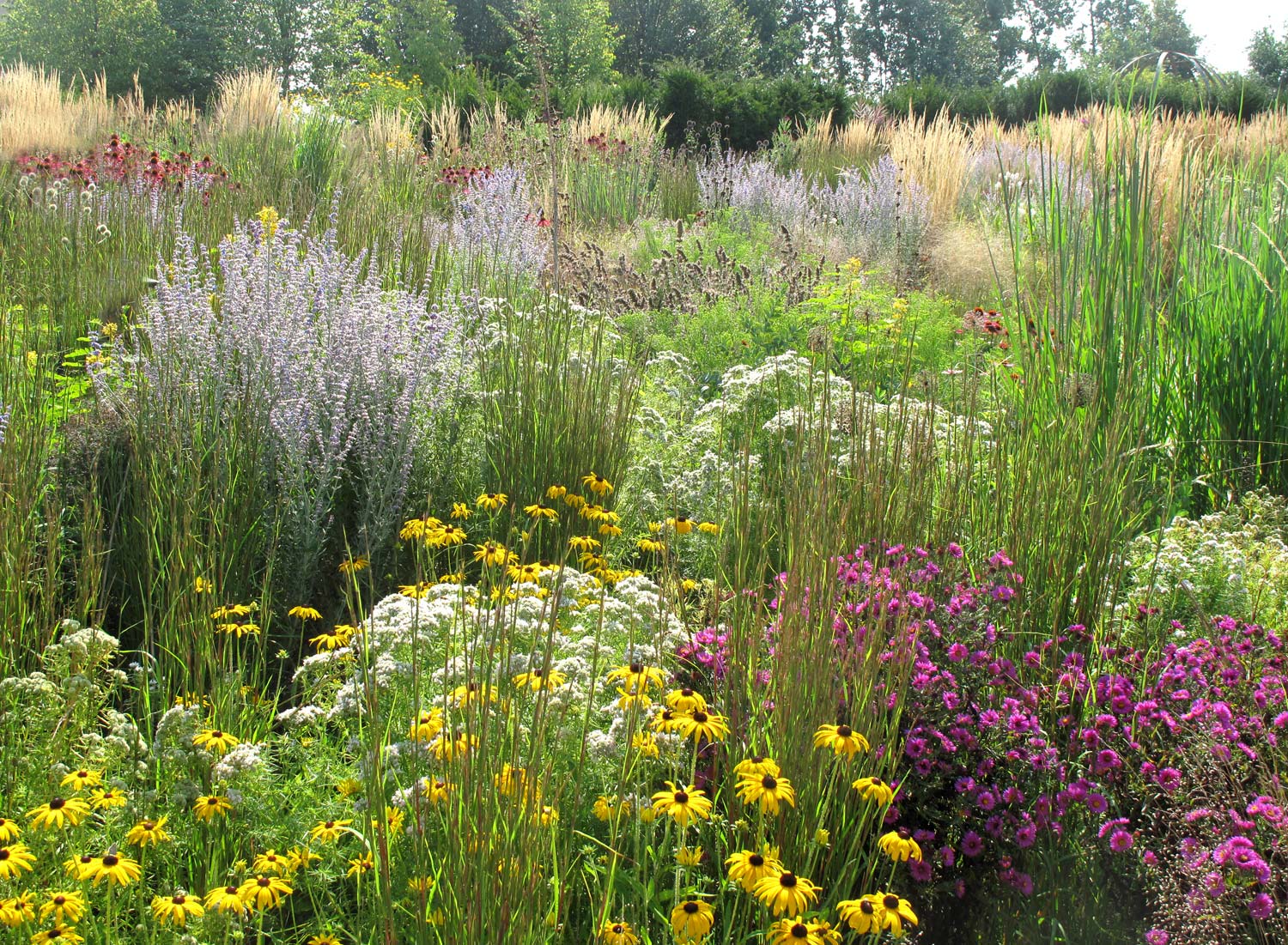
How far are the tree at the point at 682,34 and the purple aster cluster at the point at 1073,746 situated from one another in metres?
41.9

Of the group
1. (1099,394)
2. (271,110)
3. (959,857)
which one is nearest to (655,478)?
(1099,394)

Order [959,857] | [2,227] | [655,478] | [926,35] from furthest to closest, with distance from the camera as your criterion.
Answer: [926,35] < [2,227] < [655,478] < [959,857]

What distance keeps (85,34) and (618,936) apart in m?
37.9

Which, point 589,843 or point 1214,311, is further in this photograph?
point 1214,311

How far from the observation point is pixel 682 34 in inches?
1668

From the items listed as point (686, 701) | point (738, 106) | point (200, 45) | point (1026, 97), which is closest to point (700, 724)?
point (686, 701)

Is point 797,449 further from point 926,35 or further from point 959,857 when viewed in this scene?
point 926,35

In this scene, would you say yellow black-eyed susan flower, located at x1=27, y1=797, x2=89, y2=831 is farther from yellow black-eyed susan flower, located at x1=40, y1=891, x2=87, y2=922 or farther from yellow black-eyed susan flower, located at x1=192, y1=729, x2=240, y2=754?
yellow black-eyed susan flower, located at x1=192, y1=729, x2=240, y2=754

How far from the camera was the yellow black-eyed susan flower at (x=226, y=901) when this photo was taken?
1.44 metres

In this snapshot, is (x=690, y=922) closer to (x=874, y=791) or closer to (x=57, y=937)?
(x=874, y=791)

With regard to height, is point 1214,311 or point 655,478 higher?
point 1214,311

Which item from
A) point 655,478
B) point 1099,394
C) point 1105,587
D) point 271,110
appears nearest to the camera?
point 1105,587

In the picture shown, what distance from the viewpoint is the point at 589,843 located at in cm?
193

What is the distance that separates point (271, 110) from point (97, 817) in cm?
1105
